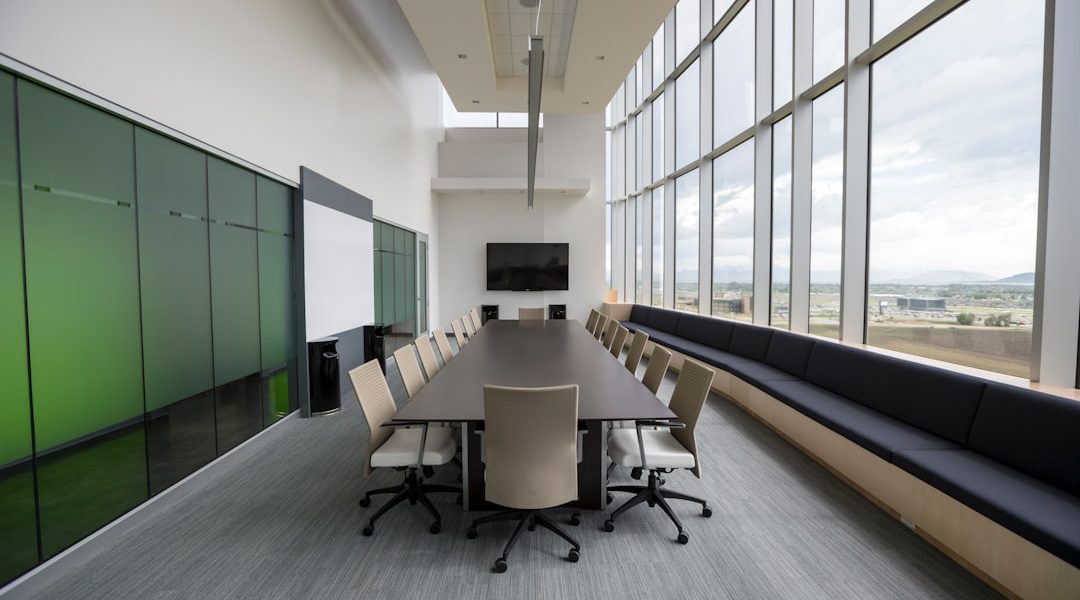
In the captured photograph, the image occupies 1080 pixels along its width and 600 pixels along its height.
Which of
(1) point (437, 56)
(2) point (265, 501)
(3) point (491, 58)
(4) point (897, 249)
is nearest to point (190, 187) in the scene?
(2) point (265, 501)

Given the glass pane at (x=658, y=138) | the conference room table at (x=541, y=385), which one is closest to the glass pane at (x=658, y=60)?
the glass pane at (x=658, y=138)

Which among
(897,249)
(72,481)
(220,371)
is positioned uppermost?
(897,249)

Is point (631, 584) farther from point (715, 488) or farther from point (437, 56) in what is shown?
point (437, 56)

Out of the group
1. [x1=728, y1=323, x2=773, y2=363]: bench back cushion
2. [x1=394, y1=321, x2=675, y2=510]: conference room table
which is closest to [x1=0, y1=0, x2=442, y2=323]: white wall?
[x1=394, y1=321, x2=675, y2=510]: conference room table

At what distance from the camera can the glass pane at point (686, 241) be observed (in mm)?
7934

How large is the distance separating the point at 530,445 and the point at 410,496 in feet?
3.69

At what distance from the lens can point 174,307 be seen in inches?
116

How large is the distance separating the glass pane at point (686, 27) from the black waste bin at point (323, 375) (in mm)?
7793

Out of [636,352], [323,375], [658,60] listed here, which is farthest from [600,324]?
[658,60]

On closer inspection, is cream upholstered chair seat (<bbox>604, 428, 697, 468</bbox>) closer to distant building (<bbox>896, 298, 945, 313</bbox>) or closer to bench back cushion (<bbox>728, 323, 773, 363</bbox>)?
distant building (<bbox>896, 298, 945, 313</bbox>)

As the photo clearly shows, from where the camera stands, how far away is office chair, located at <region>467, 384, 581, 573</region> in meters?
2.11

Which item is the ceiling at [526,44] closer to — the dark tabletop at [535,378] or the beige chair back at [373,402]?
the dark tabletop at [535,378]

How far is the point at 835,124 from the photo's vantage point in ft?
15.7

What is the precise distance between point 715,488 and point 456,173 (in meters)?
9.59
